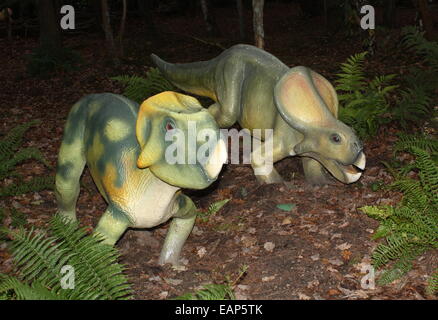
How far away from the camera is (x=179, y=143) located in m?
3.28

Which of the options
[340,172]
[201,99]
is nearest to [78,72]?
[201,99]

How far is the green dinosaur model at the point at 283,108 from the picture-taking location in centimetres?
496

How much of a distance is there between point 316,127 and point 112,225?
2.27 m

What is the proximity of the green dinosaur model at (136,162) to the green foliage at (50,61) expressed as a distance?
8269 millimetres

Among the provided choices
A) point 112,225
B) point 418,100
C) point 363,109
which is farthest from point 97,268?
point 418,100

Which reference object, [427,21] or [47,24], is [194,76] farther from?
[47,24]

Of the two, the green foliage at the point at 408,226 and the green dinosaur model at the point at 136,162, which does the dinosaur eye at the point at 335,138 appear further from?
the green dinosaur model at the point at 136,162

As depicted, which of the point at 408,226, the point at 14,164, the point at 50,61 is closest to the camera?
the point at 408,226

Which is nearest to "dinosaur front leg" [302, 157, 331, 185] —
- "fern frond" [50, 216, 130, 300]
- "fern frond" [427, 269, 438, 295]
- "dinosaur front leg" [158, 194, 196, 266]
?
"dinosaur front leg" [158, 194, 196, 266]

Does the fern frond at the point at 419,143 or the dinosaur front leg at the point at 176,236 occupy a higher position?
the fern frond at the point at 419,143

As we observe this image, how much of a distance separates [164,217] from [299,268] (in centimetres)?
125

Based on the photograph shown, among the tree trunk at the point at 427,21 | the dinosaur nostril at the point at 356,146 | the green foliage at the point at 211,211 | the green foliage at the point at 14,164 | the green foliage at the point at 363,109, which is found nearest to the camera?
the dinosaur nostril at the point at 356,146

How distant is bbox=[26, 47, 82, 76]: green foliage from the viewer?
1205 centimetres

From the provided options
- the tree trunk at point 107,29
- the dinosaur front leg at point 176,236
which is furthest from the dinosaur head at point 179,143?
the tree trunk at point 107,29
